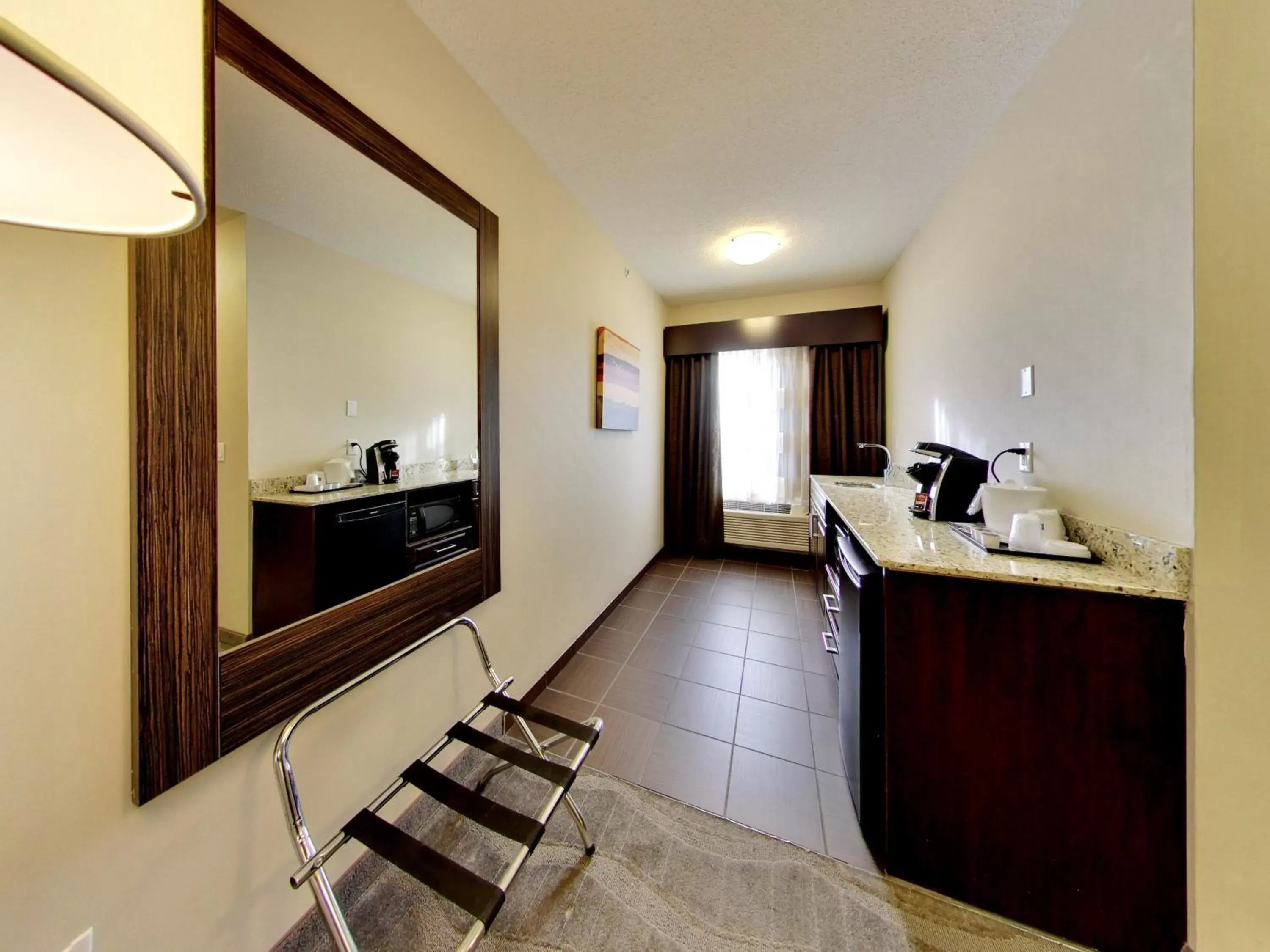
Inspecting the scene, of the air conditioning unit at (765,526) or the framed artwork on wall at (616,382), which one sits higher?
the framed artwork on wall at (616,382)

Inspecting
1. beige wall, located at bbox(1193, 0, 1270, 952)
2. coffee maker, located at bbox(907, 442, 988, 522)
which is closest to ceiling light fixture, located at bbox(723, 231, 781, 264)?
coffee maker, located at bbox(907, 442, 988, 522)

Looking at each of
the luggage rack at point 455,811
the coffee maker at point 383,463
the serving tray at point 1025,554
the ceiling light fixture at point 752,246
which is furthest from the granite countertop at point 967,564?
the ceiling light fixture at point 752,246

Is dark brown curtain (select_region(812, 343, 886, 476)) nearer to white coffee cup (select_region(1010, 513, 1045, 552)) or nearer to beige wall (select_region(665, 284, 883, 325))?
beige wall (select_region(665, 284, 883, 325))

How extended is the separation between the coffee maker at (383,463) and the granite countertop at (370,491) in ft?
0.06

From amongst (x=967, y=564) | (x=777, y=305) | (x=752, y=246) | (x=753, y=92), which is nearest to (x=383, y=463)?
(x=967, y=564)

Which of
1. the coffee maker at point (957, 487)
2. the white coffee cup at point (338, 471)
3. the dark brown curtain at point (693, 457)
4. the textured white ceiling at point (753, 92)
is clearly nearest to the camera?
the white coffee cup at point (338, 471)

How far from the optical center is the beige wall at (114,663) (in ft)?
2.01

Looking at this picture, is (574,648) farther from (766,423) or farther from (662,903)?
(766,423)

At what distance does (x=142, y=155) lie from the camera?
1.49 ft

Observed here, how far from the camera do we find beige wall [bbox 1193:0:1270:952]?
2.73 ft

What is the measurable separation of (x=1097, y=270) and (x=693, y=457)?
2.97 m

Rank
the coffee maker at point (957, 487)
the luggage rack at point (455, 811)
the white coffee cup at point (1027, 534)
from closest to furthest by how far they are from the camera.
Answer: the luggage rack at point (455, 811) → the white coffee cup at point (1027, 534) → the coffee maker at point (957, 487)

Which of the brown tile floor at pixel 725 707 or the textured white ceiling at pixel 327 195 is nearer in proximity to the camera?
the textured white ceiling at pixel 327 195

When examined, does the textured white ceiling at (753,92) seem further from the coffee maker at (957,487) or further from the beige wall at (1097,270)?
the coffee maker at (957,487)
